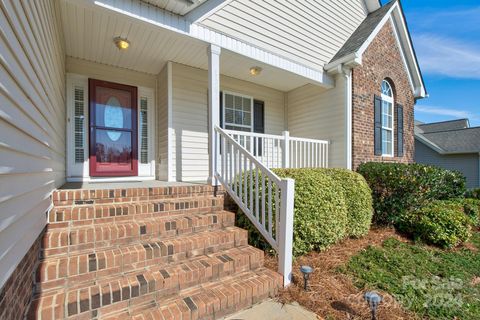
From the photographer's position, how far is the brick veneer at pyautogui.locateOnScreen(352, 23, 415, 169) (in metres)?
5.96

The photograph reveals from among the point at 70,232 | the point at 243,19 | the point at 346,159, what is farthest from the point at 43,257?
the point at 346,159

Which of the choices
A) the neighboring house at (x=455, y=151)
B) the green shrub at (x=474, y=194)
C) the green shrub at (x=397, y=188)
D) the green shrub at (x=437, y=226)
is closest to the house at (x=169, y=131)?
the green shrub at (x=397, y=188)

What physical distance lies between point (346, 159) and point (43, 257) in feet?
18.5

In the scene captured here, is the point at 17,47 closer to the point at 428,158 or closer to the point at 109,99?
the point at 109,99

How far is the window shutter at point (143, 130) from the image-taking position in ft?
17.4

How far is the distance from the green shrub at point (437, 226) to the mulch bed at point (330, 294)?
2.19 metres

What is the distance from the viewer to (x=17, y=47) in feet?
5.04

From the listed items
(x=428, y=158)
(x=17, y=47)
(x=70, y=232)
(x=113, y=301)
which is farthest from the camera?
(x=428, y=158)

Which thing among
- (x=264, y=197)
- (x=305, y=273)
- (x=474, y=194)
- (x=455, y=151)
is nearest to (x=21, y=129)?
(x=264, y=197)

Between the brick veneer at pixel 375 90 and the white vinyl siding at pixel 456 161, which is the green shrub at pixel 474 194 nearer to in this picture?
the brick veneer at pixel 375 90

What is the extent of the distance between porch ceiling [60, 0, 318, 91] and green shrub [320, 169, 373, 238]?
8.38 ft

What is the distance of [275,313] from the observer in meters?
2.33

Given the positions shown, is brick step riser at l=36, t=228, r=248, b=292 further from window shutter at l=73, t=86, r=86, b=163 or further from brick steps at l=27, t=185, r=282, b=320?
window shutter at l=73, t=86, r=86, b=163

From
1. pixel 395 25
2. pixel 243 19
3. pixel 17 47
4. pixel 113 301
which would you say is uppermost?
pixel 395 25
